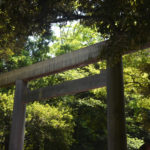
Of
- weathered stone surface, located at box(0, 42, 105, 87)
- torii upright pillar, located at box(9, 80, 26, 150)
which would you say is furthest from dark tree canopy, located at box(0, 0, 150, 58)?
torii upright pillar, located at box(9, 80, 26, 150)

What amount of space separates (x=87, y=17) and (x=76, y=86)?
200cm

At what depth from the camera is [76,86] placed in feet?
16.2

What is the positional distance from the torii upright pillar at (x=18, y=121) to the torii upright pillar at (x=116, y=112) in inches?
112

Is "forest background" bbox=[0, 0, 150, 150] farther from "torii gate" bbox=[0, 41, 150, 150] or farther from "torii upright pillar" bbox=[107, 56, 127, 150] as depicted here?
"torii upright pillar" bbox=[107, 56, 127, 150]

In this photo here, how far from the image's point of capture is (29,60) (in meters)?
13.8

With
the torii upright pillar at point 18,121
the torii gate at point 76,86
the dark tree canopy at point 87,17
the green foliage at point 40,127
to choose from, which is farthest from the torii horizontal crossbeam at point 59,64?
the green foliage at point 40,127

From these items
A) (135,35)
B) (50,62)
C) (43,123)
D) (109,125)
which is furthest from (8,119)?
(135,35)

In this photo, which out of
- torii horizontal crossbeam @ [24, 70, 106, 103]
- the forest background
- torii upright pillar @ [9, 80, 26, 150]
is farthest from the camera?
torii upright pillar @ [9, 80, 26, 150]

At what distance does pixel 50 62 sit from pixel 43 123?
13.6ft

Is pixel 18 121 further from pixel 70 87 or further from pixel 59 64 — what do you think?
pixel 59 64

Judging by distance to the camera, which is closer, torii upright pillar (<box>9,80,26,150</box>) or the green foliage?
torii upright pillar (<box>9,80,26,150</box>)

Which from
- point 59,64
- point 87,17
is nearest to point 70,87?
point 59,64

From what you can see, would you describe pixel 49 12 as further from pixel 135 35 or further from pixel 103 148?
pixel 103 148

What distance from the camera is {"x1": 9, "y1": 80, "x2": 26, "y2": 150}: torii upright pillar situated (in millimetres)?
5516
